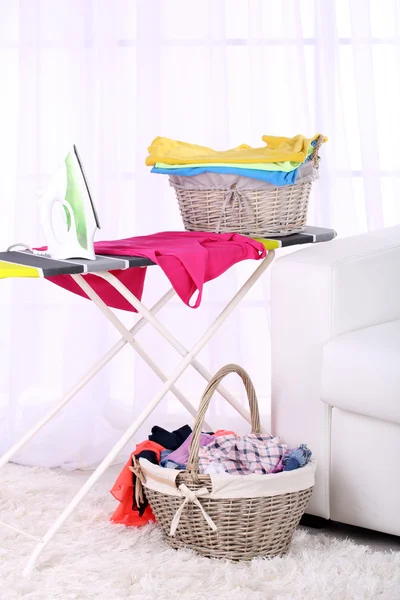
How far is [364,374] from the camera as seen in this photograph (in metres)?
1.96

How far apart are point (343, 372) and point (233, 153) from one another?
59 centimetres

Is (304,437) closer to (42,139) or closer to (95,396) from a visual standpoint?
(95,396)

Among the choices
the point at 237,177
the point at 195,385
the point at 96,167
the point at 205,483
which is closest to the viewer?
the point at 205,483

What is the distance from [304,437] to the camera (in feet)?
7.00

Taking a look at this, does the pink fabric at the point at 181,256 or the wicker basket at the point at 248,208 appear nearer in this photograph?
the pink fabric at the point at 181,256

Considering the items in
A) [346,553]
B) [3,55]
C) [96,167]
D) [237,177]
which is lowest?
[346,553]

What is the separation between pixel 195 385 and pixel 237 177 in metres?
1.02

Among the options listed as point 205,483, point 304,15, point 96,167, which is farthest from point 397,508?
point 304,15

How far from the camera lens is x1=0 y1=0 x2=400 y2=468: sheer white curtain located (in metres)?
2.80

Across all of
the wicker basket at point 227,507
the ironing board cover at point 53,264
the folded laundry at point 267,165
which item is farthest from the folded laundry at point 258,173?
the wicker basket at point 227,507

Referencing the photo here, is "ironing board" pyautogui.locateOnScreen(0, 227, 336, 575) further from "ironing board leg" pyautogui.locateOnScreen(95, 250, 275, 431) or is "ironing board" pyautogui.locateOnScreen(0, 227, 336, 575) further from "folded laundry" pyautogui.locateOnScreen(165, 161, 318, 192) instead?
"folded laundry" pyautogui.locateOnScreen(165, 161, 318, 192)

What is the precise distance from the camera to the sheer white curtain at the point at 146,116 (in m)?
2.80

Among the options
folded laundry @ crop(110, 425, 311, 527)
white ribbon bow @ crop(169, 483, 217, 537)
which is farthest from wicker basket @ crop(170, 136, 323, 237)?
white ribbon bow @ crop(169, 483, 217, 537)

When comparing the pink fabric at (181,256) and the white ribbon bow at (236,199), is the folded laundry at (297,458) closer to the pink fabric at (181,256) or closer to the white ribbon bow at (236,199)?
the pink fabric at (181,256)
